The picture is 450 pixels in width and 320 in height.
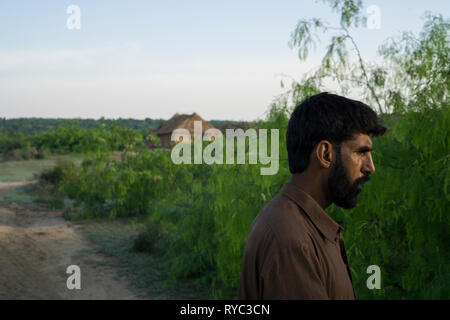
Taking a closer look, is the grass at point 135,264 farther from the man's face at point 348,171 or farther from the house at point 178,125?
the house at point 178,125

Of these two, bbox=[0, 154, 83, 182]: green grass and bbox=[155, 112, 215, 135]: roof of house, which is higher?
bbox=[155, 112, 215, 135]: roof of house

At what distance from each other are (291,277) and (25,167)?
32.3 metres

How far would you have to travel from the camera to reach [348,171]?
4.78 ft

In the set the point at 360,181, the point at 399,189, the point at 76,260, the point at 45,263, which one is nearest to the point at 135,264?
the point at 76,260

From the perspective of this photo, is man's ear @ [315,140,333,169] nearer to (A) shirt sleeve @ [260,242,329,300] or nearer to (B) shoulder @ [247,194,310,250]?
(B) shoulder @ [247,194,310,250]

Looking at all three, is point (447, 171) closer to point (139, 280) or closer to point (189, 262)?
point (189, 262)

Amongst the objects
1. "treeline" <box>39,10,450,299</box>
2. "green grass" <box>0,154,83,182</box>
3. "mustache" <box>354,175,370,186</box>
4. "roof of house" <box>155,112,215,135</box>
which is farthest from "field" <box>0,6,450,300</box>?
"roof of house" <box>155,112,215,135</box>

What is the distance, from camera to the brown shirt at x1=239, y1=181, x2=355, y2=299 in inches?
46.8

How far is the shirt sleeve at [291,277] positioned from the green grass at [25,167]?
25.0 meters

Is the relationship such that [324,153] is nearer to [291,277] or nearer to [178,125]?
[291,277]

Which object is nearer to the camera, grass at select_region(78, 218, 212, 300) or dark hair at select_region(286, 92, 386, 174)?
dark hair at select_region(286, 92, 386, 174)

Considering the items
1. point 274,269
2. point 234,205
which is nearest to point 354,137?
point 274,269

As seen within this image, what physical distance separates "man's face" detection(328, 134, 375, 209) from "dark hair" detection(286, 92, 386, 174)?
0.03 meters

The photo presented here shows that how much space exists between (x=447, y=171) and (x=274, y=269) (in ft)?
11.2
